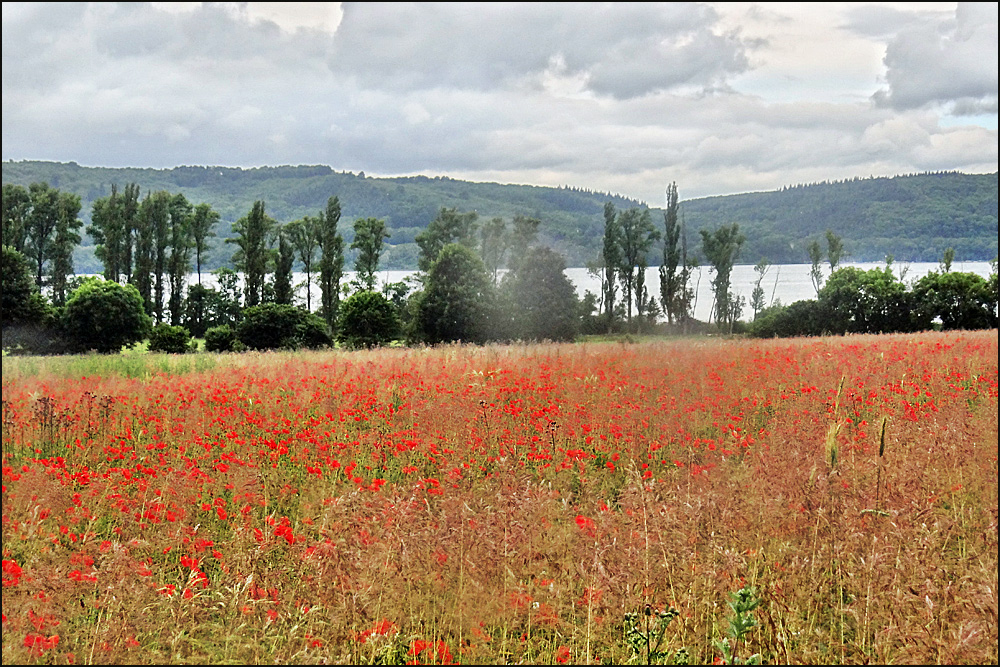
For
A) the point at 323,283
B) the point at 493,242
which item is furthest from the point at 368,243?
the point at 493,242

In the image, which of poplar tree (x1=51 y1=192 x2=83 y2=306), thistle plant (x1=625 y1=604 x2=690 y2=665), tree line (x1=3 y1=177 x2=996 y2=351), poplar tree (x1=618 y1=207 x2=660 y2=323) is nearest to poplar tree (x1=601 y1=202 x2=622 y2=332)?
tree line (x1=3 y1=177 x2=996 y2=351)

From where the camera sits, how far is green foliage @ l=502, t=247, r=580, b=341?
3209 centimetres

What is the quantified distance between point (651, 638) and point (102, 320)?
92.4 ft

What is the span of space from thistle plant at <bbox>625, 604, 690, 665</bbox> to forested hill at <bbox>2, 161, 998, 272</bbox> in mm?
4589

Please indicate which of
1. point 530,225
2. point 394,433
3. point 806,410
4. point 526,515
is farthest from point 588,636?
point 530,225

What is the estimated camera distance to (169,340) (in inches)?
1018

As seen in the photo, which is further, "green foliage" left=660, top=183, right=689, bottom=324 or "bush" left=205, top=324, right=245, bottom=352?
"green foliage" left=660, top=183, right=689, bottom=324

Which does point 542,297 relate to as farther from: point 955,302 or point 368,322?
point 955,302

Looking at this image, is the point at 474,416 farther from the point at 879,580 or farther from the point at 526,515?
the point at 879,580

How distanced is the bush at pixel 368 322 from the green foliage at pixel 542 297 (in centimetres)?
577

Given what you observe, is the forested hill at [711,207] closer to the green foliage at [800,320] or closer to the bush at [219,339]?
the green foliage at [800,320]

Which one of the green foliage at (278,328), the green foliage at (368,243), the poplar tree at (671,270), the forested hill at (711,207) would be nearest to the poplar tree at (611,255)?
the forested hill at (711,207)

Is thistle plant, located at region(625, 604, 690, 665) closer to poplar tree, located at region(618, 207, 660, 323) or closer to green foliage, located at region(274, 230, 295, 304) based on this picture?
green foliage, located at region(274, 230, 295, 304)

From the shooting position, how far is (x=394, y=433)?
18.9 feet
